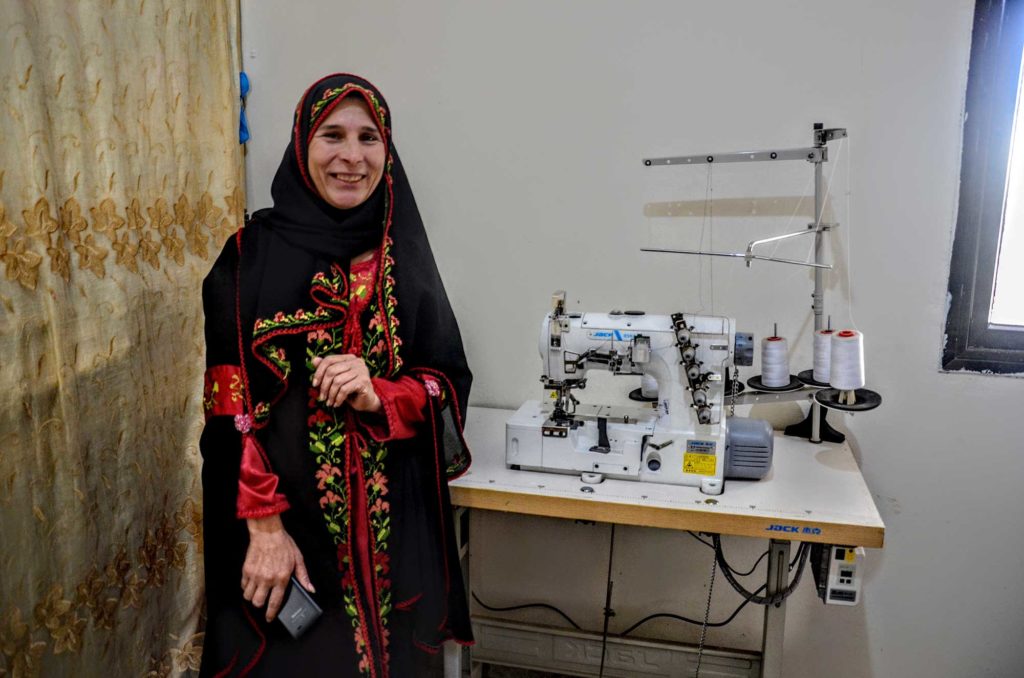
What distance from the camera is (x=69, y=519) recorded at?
154 cm

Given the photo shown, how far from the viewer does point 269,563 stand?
1.35 meters

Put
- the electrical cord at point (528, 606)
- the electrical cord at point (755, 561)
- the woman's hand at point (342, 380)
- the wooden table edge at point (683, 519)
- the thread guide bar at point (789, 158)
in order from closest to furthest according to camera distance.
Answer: the woman's hand at point (342, 380), the wooden table edge at point (683, 519), the thread guide bar at point (789, 158), the electrical cord at point (755, 561), the electrical cord at point (528, 606)

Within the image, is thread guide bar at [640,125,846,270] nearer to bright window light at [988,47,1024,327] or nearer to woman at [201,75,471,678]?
bright window light at [988,47,1024,327]

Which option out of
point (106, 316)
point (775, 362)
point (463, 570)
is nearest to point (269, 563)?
point (463, 570)

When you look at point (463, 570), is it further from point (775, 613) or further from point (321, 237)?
point (321, 237)

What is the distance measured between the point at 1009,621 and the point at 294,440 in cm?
184

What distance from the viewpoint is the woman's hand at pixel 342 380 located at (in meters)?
1.28

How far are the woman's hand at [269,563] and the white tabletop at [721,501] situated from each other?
1.16ft

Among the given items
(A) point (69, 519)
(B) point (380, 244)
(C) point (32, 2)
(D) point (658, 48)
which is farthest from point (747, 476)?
(C) point (32, 2)

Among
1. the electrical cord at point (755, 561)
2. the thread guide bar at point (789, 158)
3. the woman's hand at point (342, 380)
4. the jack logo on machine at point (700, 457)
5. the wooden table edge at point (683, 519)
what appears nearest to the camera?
the woman's hand at point (342, 380)

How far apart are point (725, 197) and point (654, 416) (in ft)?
2.04

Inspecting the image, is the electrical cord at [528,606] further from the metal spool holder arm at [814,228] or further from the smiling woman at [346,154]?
the smiling woman at [346,154]

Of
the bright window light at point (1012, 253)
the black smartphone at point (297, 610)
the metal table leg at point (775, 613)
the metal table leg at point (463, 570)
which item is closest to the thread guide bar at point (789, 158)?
the bright window light at point (1012, 253)

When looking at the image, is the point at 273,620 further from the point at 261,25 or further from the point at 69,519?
the point at 261,25
